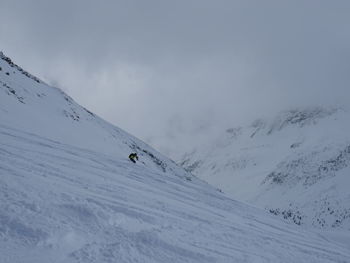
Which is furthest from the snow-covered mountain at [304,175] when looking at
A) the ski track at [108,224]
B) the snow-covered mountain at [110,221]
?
the ski track at [108,224]

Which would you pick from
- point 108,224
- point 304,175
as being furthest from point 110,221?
point 304,175

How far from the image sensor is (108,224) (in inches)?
237

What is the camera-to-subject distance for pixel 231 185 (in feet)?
345

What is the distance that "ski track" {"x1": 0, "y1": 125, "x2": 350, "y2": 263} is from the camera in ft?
16.1

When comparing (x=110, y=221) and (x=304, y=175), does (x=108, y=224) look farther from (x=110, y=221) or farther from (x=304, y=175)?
(x=304, y=175)

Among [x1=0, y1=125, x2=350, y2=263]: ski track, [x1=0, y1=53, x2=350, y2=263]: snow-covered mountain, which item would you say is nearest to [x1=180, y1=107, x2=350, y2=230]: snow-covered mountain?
[x1=0, y1=53, x2=350, y2=263]: snow-covered mountain

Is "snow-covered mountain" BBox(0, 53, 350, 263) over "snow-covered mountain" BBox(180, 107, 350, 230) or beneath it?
beneath

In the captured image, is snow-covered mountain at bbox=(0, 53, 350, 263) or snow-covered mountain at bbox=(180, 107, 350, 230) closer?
snow-covered mountain at bbox=(0, 53, 350, 263)

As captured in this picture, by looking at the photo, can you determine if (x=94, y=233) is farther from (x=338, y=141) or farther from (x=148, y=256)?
(x=338, y=141)

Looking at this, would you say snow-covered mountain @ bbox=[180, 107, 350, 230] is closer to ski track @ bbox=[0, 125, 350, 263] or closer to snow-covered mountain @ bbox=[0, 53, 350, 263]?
snow-covered mountain @ bbox=[0, 53, 350, 263]

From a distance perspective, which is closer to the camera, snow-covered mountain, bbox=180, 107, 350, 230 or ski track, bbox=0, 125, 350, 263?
ski track, bbox=0, 125, 350, 263

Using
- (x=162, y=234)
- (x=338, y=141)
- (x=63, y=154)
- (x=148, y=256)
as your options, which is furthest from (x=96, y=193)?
(x=338, y=141)

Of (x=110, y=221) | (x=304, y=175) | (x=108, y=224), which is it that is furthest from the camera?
(x=304, y=175)

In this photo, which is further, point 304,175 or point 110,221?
point 304,175
